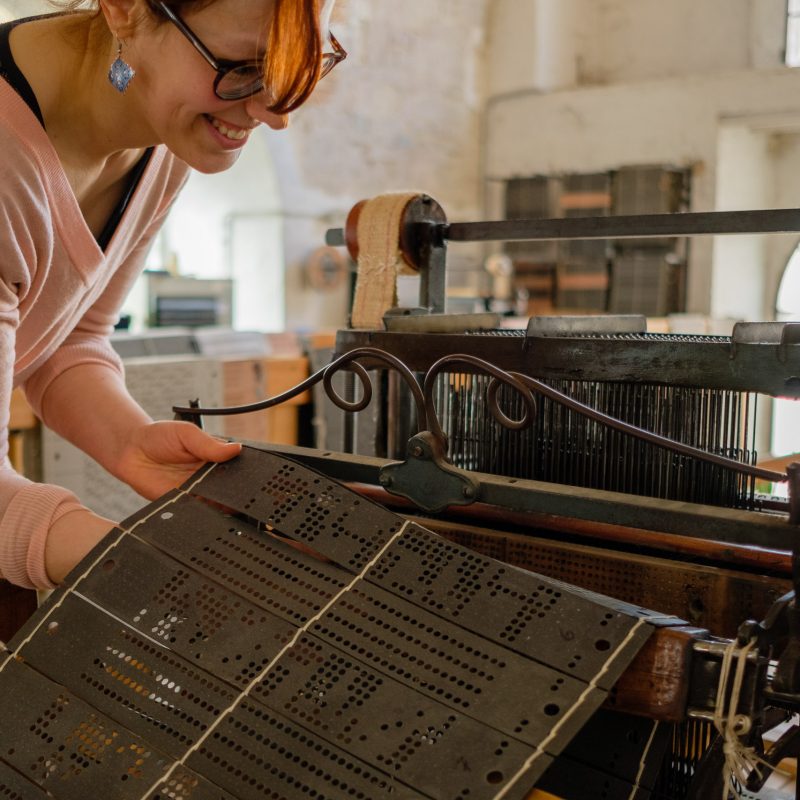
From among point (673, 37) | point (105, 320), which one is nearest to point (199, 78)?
point (105, 320)

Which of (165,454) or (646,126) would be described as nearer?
(165,454)

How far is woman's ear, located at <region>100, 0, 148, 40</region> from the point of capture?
972 mm

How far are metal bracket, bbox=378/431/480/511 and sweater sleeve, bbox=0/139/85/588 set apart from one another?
0.36 metres

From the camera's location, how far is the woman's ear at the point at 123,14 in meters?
0.97

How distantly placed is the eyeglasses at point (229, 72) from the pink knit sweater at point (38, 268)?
0.71ft

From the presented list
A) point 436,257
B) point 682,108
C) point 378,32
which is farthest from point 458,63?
point 436,257

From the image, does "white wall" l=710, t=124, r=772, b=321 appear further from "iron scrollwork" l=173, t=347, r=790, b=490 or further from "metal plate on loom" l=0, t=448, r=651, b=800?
"metal plate on loom" l=0, t=448, r=651, b=800

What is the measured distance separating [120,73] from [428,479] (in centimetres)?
56

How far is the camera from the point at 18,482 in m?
1.08

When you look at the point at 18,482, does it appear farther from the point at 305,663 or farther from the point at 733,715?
the point at 733,715

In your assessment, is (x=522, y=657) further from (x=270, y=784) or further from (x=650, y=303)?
(x=650, y=303)

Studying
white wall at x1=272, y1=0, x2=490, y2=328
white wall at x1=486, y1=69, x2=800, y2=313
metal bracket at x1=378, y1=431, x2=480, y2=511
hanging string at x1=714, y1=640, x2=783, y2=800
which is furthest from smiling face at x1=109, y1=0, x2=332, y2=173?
white wall at x1=486, y1=69, x2=800, y2=313

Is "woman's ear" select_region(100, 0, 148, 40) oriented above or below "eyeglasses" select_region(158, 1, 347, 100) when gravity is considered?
above

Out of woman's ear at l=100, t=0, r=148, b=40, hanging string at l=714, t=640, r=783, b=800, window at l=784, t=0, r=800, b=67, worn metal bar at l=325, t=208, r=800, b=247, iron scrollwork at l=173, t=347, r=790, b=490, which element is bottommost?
hanging string at l=714, t=640, r=783, b=800
